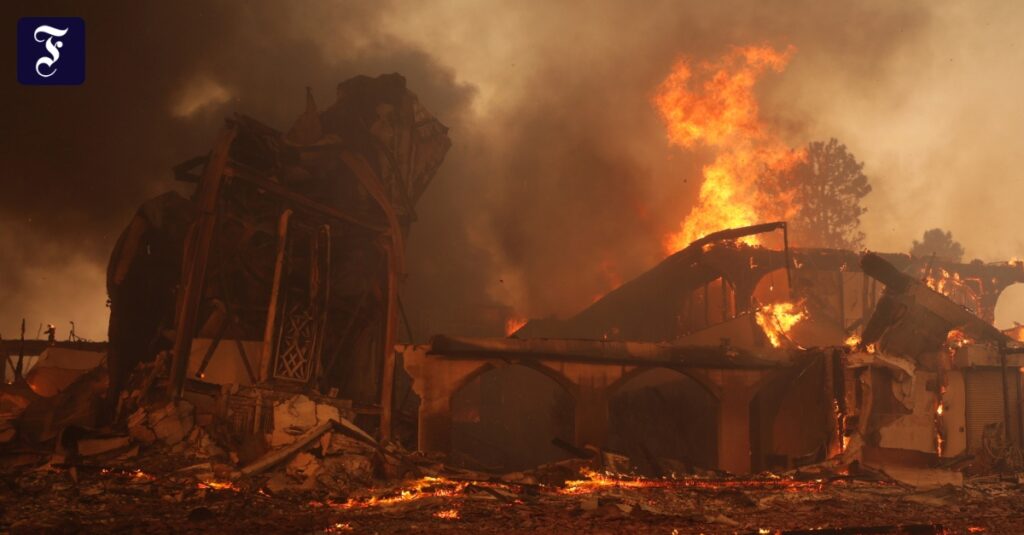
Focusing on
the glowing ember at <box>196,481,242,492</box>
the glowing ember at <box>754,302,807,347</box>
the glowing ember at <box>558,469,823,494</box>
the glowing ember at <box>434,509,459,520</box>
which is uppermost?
the glowing ember at <box>754,302,807,347</box>

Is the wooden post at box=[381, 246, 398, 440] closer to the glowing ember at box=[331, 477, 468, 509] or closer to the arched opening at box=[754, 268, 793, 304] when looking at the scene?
the glowing ember at box=[331, 477, 468, 509]

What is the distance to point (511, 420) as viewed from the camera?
3825 cm

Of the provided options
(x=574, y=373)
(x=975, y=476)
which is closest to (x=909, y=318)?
(x=975, y=476)

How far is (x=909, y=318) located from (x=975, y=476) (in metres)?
4.64

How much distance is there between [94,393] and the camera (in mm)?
18500

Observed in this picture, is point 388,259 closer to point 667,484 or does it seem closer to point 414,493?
point 414,493

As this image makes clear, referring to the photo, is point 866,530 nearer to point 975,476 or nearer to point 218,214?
point 975,476

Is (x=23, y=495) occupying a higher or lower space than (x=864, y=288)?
lower

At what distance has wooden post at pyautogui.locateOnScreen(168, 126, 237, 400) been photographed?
17.0 m

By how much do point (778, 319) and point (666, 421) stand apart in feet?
22.3

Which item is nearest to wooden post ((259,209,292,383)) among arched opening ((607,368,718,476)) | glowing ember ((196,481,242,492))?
glowing ember ((196,481,242,492))

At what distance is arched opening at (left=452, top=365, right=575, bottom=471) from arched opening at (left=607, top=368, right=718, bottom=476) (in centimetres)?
201

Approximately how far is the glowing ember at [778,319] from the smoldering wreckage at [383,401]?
0.51 ft

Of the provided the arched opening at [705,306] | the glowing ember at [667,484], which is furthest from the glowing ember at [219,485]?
the arched opening at [705,306]
